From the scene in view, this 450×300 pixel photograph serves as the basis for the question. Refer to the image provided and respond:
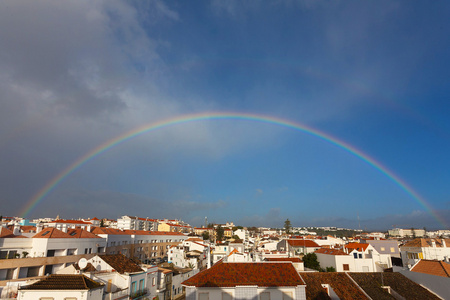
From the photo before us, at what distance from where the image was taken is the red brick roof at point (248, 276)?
955 inches

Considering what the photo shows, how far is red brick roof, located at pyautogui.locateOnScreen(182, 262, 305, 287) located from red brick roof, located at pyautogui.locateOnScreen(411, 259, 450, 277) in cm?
1763

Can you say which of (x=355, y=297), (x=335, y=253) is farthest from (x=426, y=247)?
(x=355, y=297)

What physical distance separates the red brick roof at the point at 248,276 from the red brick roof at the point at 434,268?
17626 millimetres

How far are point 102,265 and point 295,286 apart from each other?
716 inches

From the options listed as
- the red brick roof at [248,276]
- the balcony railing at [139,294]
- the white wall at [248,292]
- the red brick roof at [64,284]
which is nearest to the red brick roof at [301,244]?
the balcony railing at [139,294]

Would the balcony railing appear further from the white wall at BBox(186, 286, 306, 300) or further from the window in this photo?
the window

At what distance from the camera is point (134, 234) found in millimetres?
80438

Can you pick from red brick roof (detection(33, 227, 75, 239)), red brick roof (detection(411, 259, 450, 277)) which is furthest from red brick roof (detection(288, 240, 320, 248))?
red brick roof (detection(33, 227, 75, 239))

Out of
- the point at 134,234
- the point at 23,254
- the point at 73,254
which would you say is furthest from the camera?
the point at 134,234

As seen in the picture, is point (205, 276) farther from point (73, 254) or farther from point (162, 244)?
point (162, 244)

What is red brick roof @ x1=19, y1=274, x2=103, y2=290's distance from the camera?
2014 centimetres

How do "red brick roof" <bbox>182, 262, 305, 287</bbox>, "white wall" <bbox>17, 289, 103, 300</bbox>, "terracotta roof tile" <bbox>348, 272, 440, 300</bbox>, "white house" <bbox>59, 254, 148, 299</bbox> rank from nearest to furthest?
A: "white wall" <bbox>17, 289, 103, 300</bbox>
"red brick roof" <bbox>182, 262, 305, 287</bbox>
"white house" <bbox>59, 254, 148, 299</bbox>
"terracotta roof tile" <bbox>348, 272, 440, 300</bbox>

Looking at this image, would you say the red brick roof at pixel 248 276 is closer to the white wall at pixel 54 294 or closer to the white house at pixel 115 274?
the white house at pixel 115 274

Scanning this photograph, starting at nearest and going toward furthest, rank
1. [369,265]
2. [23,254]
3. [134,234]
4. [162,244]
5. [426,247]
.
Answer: [23,254], [369,265], [426,247], [134,234], [162,244]
